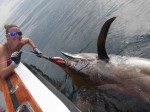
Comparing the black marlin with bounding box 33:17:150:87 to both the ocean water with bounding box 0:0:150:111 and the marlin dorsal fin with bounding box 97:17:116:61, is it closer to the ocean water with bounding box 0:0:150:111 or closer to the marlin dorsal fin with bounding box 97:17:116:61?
the marlin dorsal fin with bounding box 97:17:116:61

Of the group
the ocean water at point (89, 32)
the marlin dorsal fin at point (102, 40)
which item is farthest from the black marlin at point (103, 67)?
the ocean water at point (89, 32)

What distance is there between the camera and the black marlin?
12.6 feet

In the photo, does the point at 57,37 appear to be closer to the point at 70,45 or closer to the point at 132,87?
the point at 70,45

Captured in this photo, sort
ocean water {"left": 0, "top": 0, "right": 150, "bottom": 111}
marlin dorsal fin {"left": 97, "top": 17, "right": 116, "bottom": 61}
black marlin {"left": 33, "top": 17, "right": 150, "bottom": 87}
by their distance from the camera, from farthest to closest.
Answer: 1. ocean water {"left": 0, "top": 0, "right": 150, "bottom": 111}
2. marlin dorsal fin {"left": 97, "top": 17, "right": 116, "bottom": 61}
3. black marlin {"left": 33, "top": 17, "right": 150, "bottom": 87}

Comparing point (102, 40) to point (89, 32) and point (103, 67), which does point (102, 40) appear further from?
point (89, 32)

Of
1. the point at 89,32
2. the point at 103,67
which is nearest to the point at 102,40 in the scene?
the point at 103,67

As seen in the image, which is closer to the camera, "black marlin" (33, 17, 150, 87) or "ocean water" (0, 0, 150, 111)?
"black marlin" (33, 17, 150, 87)

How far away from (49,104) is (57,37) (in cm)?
749

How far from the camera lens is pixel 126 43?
250 inches

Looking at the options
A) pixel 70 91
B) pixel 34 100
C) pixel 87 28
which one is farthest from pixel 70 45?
pixel 34 100

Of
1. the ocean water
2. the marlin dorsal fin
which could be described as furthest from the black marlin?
the ocean water

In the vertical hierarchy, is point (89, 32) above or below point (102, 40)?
below

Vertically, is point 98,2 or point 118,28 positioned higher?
point 98,2

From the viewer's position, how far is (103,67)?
4.29 meters
